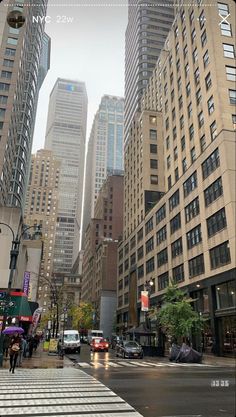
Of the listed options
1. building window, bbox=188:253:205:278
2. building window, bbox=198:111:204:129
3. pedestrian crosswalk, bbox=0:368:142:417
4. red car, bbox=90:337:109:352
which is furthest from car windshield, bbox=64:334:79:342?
pedestrian crosswalk, bbox=0:368:142:417

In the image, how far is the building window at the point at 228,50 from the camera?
147ft

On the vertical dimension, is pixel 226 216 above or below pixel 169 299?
above

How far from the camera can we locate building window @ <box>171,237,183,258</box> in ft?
161

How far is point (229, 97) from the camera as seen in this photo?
4181 cm

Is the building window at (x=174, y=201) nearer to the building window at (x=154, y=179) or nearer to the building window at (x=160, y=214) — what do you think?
the building window at (x=160, y=214)

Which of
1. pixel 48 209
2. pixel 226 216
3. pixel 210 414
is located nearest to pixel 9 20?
pixel 210 414

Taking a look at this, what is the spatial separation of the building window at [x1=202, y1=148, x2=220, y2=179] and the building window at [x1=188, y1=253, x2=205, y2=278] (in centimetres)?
968

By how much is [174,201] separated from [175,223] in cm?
331

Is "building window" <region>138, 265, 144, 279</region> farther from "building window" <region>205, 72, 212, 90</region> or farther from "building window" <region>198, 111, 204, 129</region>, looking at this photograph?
"building window" <region>205, 72, 212, 90</region>

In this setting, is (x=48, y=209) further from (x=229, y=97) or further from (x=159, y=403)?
(x=159, y=403)

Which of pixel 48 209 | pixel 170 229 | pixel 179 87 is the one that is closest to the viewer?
pixel 170 229

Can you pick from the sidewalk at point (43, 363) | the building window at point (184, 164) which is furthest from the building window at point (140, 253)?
the sidewalk at point (43, 363)

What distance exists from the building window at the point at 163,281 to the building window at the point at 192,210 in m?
11.8

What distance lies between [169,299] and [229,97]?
24.0 metres
